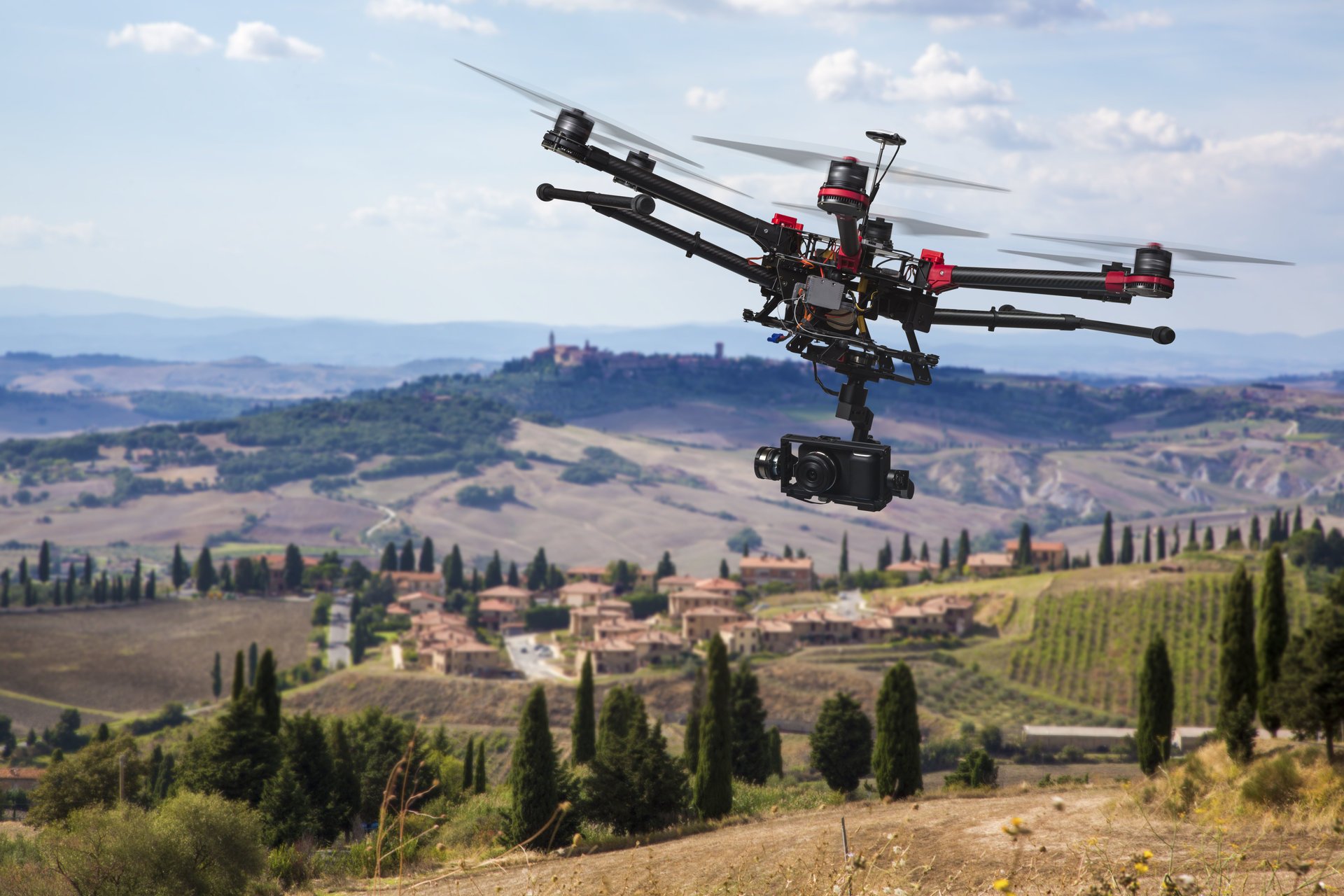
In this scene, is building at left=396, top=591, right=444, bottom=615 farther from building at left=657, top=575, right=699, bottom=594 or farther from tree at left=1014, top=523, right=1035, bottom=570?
tree at left=1014, top=523, right=1035, bottom=570

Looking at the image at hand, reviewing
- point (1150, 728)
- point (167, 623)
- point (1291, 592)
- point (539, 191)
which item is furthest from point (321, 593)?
point (539, 191)

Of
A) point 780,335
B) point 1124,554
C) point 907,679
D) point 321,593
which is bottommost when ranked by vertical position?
point 321,593

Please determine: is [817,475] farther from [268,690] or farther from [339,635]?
[339,635]

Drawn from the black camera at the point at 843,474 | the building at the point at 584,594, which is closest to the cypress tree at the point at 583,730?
the black camera at the point at 843,474

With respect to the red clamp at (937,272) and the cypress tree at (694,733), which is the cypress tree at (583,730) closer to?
the cypress tree at (694,733)

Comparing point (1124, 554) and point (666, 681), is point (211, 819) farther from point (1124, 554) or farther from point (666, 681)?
point (1124, 554)

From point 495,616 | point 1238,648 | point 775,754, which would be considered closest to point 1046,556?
point 495,616
